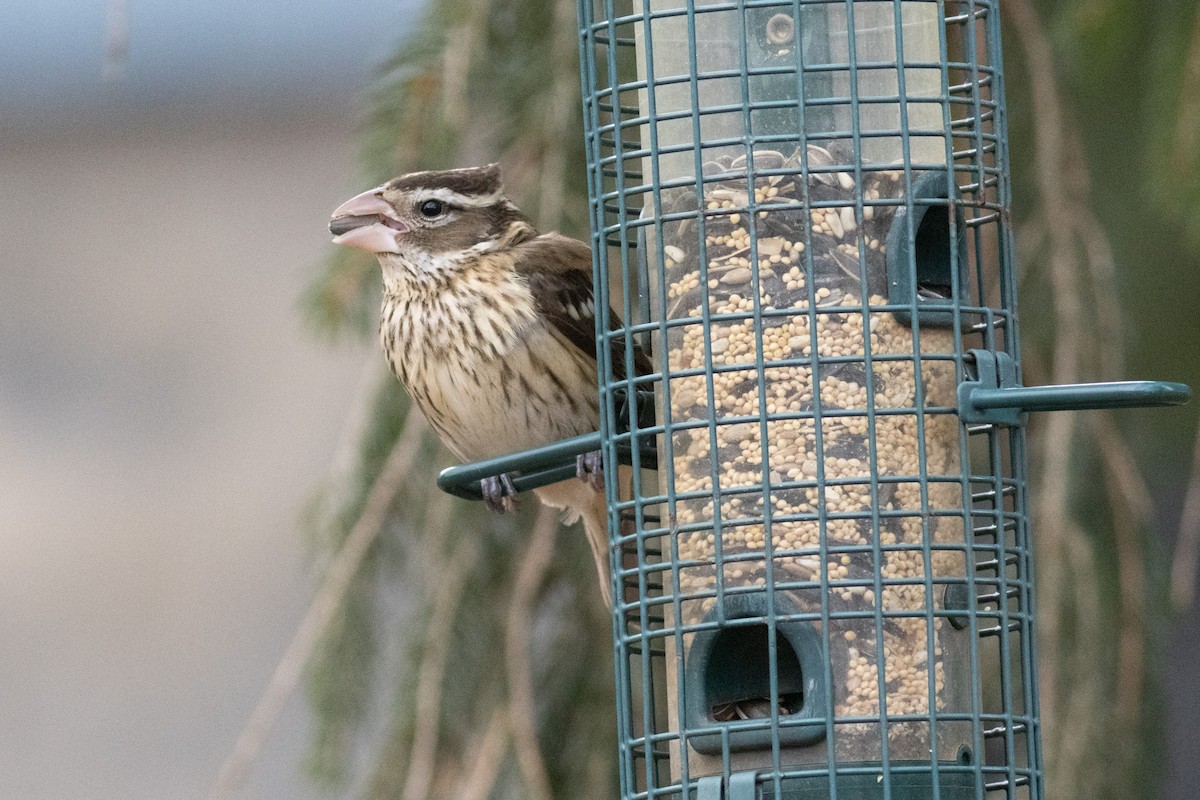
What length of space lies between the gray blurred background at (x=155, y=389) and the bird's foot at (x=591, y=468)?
20.4 feet

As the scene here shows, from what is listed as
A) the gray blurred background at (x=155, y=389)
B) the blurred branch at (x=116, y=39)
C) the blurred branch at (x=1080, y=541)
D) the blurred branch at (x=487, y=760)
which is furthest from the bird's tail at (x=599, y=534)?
the gray blurred background at (x=155, y=389)

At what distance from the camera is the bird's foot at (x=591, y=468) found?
5.04 meters

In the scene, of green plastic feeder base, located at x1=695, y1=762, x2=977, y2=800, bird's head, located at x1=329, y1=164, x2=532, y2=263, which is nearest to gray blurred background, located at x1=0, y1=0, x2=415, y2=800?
bird's head, located at x1=329, y1=164, x2=532, y2=263

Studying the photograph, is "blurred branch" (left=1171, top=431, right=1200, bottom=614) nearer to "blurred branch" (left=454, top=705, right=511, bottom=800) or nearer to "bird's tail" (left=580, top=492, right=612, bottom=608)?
"bird's tail" (left=580, top=492, right=612, bottom=608)

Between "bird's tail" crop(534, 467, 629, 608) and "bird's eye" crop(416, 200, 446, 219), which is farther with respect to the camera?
"bird's eye" crop(416, 200, 446, 219)

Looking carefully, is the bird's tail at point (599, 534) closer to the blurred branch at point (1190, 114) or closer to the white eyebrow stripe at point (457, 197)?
the white eyebrow stripe at point (457, 197)

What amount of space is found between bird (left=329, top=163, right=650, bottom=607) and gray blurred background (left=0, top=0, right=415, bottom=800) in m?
5.80

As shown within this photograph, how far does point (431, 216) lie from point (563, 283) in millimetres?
411

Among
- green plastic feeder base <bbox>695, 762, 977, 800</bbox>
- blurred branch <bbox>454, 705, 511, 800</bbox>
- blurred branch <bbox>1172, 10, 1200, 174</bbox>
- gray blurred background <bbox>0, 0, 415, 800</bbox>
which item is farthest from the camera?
gray blurred background <bbox>0, 0, 415, 800</bbox>

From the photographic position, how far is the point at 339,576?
214 inches

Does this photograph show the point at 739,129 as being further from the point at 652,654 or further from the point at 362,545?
the point at 362,545

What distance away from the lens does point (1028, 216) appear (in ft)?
18.1

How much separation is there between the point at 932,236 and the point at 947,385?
32 centimetres

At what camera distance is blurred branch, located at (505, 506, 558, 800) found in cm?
522
